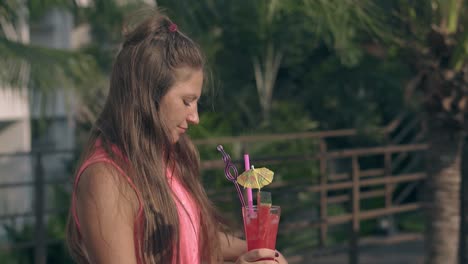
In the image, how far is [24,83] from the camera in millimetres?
5551

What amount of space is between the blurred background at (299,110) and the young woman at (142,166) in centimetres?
31

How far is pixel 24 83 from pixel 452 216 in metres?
3.01

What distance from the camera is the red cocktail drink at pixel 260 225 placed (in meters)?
1.91

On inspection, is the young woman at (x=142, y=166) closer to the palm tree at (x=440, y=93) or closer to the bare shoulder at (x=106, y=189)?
the bare shoulder at (x=106, y=189)

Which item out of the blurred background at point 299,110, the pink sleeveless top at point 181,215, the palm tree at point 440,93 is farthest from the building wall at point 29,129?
the pink sleeveless top at point 181,215

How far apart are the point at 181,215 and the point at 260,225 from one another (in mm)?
208

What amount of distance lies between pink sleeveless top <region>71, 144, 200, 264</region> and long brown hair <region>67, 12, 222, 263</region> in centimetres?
1

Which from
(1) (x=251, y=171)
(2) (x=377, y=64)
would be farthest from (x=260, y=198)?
(2) (x=377, y=64)

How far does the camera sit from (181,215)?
1.99 metres

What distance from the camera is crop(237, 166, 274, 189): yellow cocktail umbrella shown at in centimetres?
196

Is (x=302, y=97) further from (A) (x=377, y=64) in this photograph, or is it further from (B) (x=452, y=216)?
(B) (x=452, y=216)

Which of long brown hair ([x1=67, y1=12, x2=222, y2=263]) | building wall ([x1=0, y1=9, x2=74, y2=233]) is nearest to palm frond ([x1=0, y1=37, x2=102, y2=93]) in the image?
long brown hair ([x1=67, y1=12, x2=222, y2=263])

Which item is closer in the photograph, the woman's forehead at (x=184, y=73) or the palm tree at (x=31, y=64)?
the woman's forehead at (x=184, y=73)

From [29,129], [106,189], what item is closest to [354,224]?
[106,189]
